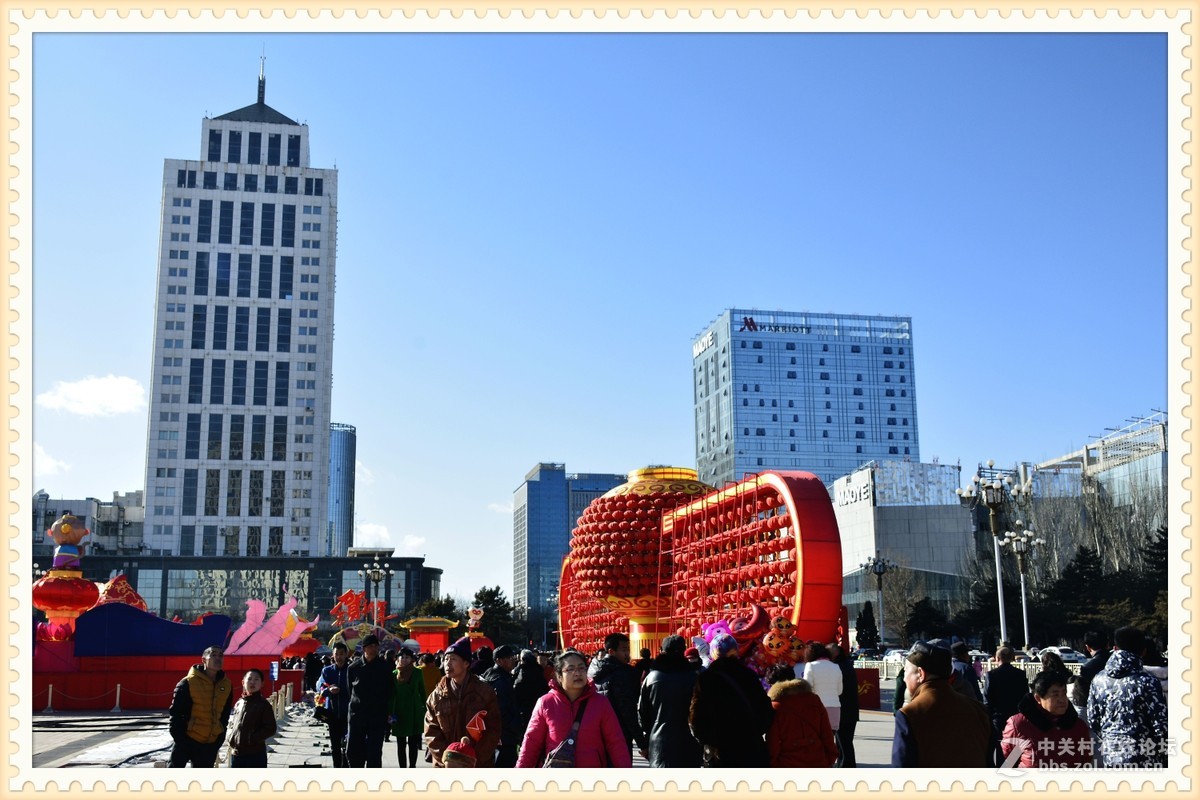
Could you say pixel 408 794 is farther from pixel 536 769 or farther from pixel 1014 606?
pixel 1014 606

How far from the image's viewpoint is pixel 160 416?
73438 millimetres

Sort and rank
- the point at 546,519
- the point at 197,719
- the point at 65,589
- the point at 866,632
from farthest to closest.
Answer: the point at 546,519, the point at 866,632, the point at 65,589, the point at 197,719

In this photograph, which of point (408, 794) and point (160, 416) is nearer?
point (408, 794)

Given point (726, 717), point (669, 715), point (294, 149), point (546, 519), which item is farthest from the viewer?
point (546, 519)

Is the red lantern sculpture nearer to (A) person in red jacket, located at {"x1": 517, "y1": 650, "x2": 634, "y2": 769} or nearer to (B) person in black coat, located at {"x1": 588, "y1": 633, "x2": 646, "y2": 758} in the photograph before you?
(B) person in black coat, located at {"x1": 588, "y1": 633, "x2": 646, "y2": 758}

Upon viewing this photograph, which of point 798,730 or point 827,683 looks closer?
point 798,730

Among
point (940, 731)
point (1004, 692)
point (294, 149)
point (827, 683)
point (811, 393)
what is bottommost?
point (1004, 692)

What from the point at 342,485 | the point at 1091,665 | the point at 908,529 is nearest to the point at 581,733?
the point at 1091,665

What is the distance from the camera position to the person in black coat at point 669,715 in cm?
660

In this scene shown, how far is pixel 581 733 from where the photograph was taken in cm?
611

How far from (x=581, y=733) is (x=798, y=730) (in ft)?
4.01

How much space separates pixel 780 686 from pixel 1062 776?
5.16 ft

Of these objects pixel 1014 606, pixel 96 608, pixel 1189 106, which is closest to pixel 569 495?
pixel 1014 606

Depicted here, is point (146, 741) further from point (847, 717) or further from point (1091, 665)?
point (1091, 665)
